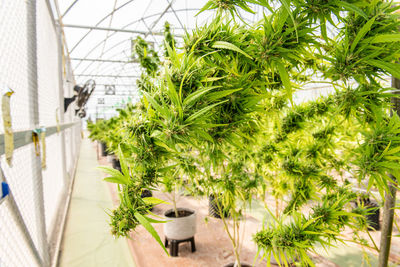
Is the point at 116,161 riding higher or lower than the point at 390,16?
lower

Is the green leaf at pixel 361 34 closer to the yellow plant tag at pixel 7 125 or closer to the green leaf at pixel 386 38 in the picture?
the green leaf at pixel 386 38

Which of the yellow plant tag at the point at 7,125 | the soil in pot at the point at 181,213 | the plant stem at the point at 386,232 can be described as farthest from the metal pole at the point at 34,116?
the plant stem at the point at 386,232

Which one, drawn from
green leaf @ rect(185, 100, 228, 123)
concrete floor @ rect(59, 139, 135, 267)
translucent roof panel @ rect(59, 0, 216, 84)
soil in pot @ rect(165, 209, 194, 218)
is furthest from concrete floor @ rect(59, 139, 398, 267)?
translucent roof panel @ rect(59, 0, 216, 84)

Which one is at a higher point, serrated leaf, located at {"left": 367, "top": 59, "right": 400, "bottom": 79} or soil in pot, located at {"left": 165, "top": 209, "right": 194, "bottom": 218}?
serrated leaf, located at {"left": 367, "top": 59, "right": 400, "bottom": 79}

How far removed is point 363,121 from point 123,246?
1.46 meters

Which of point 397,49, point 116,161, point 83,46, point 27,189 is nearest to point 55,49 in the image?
point 116,161

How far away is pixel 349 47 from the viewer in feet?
1.27

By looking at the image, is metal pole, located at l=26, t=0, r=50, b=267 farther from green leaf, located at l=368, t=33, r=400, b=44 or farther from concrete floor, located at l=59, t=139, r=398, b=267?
green leaf, located at l=368, t=33, r=400, b=44

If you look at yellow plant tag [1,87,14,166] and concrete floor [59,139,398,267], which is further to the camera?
concrete floor [59,139,398,267]

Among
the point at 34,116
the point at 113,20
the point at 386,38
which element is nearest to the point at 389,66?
the point at 386,38

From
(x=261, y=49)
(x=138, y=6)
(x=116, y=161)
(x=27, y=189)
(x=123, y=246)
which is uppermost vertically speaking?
(x=138, y=6)

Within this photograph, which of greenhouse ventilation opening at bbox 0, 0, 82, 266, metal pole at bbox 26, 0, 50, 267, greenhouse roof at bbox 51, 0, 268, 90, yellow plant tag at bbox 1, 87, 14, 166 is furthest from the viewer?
greenhouse roof at bbox 51, 0, 268, 90

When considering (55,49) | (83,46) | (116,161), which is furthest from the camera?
(83,46)

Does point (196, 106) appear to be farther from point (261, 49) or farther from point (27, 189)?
point (27, 189)
